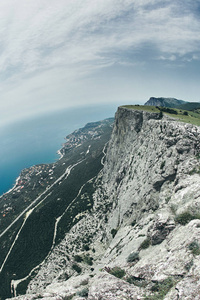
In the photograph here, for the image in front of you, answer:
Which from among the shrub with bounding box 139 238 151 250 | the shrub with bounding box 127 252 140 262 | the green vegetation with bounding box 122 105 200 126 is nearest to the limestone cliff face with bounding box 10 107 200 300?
the shrub with bounding box 127 252 140 262

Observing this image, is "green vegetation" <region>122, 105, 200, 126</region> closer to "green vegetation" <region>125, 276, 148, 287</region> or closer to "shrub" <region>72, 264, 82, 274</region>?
"green vegetation" <region>125, 276, 148, 287</region>

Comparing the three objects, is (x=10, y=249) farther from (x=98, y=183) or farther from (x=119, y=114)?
(x=119, y=114)

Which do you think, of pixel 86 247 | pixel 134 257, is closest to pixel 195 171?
pixel 134 257

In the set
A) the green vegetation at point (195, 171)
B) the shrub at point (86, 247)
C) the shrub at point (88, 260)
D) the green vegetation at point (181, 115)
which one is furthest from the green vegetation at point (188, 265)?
the shrub at point (86, 247)

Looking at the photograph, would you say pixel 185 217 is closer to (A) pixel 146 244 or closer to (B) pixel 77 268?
(A) pixel 146 244

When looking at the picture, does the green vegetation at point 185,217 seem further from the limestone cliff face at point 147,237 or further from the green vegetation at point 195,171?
the green vegetation at point 195,171

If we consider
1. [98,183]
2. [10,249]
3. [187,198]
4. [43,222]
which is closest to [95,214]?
[98,183]
